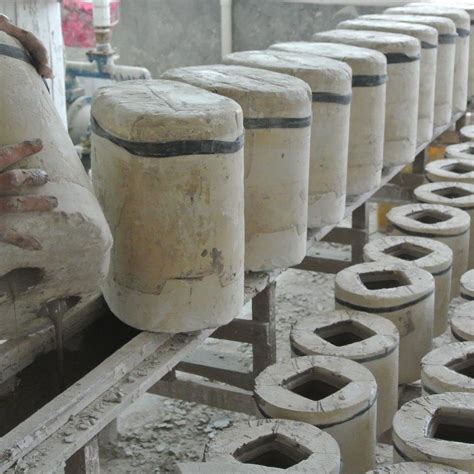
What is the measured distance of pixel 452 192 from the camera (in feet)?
14.5

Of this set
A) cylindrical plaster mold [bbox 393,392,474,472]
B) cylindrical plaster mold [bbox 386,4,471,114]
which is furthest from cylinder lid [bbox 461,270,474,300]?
cylindrical plaster mold [bbox 386,4,471,114]

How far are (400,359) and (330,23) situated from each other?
17.3 feet

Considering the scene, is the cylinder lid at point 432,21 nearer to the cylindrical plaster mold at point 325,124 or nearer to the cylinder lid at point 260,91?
the cylindrical plaster mold at point 325,124

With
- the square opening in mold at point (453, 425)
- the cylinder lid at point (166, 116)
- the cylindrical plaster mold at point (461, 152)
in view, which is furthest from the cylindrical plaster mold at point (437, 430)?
the cylindrical plaster mold at point (461, 152)

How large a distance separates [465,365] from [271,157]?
89 centimetres

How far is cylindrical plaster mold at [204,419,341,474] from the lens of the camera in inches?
90.3

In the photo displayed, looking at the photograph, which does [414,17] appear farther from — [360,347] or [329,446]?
[329,446]

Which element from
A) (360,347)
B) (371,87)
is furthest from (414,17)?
(360,347)

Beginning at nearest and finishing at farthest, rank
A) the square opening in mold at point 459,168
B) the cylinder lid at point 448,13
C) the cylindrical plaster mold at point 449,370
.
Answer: the cylindrical plaster mold at point 449,370
the square opening in mold at point 459,168
the cylinder lid at point 448,13

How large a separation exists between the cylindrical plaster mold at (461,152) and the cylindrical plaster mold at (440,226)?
808 mm

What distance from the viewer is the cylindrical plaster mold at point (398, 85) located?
4137 millimetres

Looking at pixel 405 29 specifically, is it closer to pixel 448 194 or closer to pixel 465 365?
pixel 448 194

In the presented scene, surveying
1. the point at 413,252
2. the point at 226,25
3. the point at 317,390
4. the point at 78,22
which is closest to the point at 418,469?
the point at 317,390

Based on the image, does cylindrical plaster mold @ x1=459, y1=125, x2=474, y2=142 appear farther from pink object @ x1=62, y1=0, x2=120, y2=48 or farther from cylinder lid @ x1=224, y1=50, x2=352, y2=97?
pink object @ x1=62, y1=0, x2=120, y2=48
